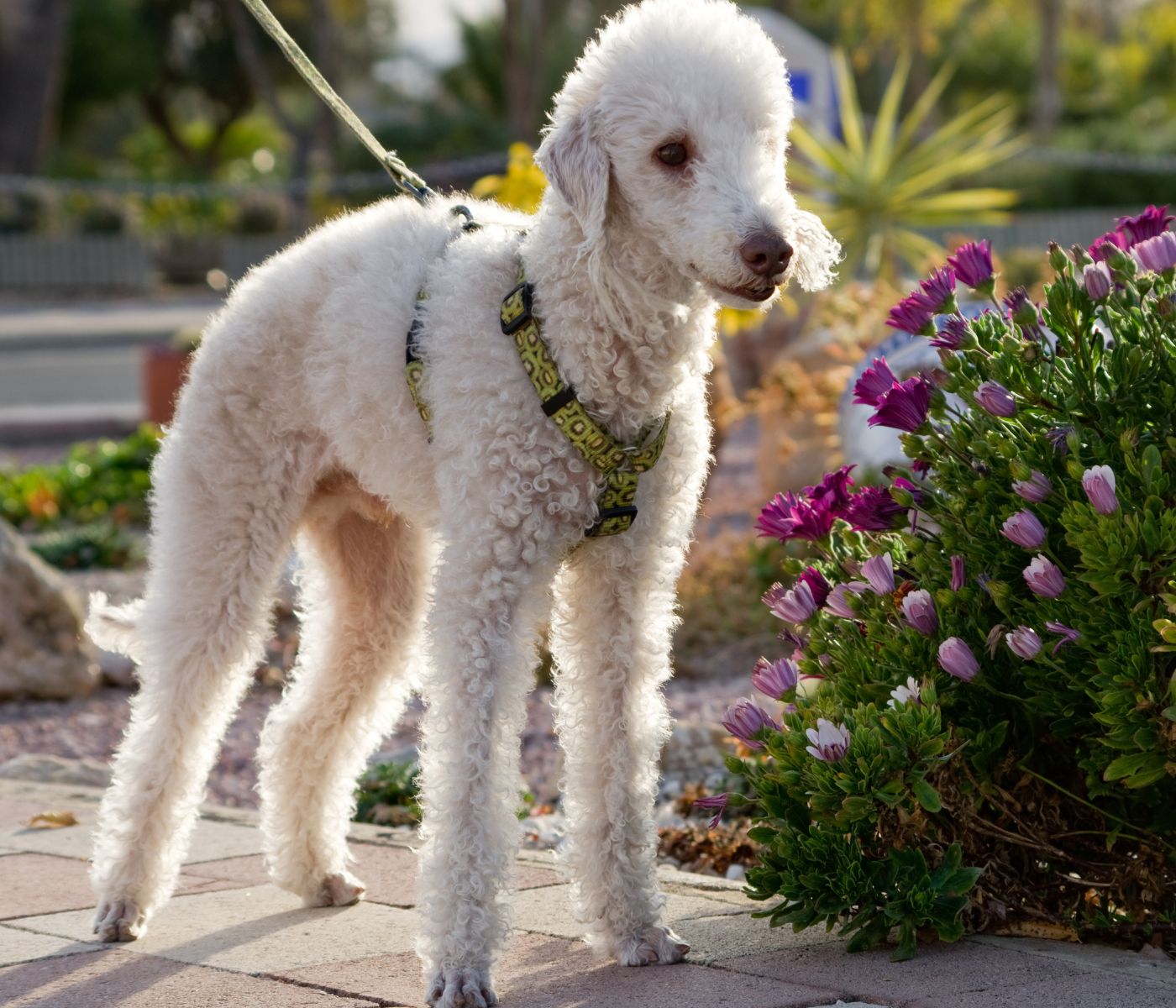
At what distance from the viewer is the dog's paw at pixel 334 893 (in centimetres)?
421

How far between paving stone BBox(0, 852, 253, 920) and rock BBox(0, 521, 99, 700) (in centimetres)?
235

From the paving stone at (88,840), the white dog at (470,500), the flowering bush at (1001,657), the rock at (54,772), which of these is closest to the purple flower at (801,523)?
the flowering bush at (1001,657)

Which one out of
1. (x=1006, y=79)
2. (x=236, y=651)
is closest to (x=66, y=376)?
(x=236, y=651)

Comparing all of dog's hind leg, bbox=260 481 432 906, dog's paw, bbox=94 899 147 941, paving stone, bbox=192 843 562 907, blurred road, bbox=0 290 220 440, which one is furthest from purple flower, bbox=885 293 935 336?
blurred road, bbox=0 290 220 440

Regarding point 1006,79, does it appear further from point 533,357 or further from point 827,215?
point 533,357

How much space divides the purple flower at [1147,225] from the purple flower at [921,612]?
96 centimetres

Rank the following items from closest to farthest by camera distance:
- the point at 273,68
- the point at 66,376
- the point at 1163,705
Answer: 1. the point at 1163,705
2. the point at 66,376
3. the point at 273,68

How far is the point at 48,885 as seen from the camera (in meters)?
4.30

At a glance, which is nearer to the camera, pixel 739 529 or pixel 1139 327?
pixel 1139 327

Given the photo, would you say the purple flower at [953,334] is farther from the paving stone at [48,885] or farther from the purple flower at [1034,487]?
the paving stone at [48,885]

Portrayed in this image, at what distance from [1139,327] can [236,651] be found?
2.26 meters

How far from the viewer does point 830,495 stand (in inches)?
154

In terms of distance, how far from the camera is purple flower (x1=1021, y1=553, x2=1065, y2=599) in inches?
129

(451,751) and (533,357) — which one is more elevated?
(533,357)
